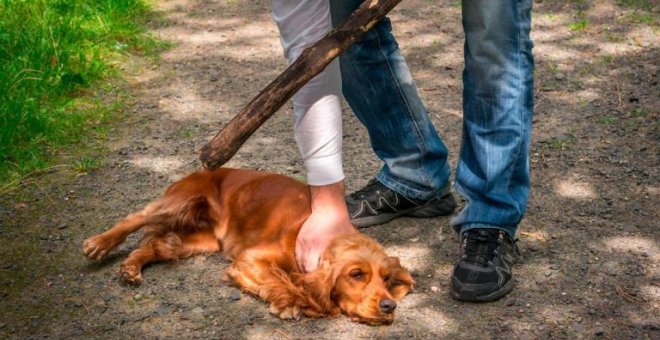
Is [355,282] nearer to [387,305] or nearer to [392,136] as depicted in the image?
[387,305]

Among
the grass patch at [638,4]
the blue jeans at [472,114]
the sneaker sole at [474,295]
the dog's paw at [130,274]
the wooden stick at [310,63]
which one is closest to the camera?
the wooden stick at [310,63]

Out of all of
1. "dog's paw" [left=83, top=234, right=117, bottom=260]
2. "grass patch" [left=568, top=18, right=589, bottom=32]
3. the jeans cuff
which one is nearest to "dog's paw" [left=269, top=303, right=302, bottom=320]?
the jeans cuff

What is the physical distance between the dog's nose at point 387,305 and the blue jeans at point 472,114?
0.52 metres

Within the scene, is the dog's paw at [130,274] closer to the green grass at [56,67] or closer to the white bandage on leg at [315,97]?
the white bandage on leg at [315,97]

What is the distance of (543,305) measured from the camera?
11.9 ft

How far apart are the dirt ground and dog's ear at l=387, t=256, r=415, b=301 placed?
5 cm

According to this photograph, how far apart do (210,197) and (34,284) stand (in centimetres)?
82

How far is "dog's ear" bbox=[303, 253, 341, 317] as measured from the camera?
3.60m

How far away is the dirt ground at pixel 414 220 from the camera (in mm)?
3578

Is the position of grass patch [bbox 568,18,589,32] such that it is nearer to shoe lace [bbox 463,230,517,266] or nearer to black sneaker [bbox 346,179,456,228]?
black sneaker [bbox 346,179,456,228]

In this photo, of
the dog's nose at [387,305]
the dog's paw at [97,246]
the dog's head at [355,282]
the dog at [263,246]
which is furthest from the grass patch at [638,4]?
the dog's paw at [97,246]

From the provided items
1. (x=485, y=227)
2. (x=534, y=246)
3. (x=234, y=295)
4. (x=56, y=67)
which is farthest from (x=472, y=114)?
(x=56, y=67)

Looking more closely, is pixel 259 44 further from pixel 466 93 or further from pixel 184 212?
pixel 466 93

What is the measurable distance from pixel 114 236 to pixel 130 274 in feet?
0.81
